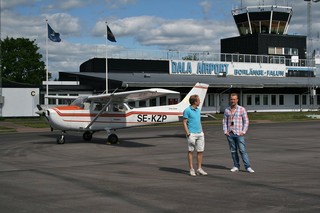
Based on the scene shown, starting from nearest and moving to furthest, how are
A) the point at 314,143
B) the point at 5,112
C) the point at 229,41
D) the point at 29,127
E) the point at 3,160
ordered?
the point at 3,160
the point at 314,143
the point at 29,127
the point at 5,112
the point at 229,41

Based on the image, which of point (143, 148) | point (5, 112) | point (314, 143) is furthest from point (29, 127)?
point (314, 143)

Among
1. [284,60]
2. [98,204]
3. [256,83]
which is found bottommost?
[98,204]

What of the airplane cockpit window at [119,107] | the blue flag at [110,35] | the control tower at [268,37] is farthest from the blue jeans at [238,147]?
the control tower at [268,37]

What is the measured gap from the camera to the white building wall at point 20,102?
4128 centimetres

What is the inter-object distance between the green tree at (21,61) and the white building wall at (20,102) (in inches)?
1527

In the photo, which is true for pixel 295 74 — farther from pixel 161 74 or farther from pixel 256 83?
pixel 161 74

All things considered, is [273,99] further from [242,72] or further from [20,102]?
[20,102]

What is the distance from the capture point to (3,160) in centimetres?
1415

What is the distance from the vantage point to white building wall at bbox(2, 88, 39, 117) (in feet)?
135

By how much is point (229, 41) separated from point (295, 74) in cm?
1061

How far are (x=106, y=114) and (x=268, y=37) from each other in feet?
154

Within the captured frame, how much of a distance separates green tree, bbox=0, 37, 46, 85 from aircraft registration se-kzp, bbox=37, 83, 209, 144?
61.9 metres

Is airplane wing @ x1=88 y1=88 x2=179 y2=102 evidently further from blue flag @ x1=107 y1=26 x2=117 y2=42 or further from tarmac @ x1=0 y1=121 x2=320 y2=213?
blue flag @ x1=107 y1=26 x2=117 y2=42

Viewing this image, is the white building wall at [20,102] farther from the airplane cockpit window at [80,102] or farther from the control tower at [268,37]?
the control tower at [268,37]
